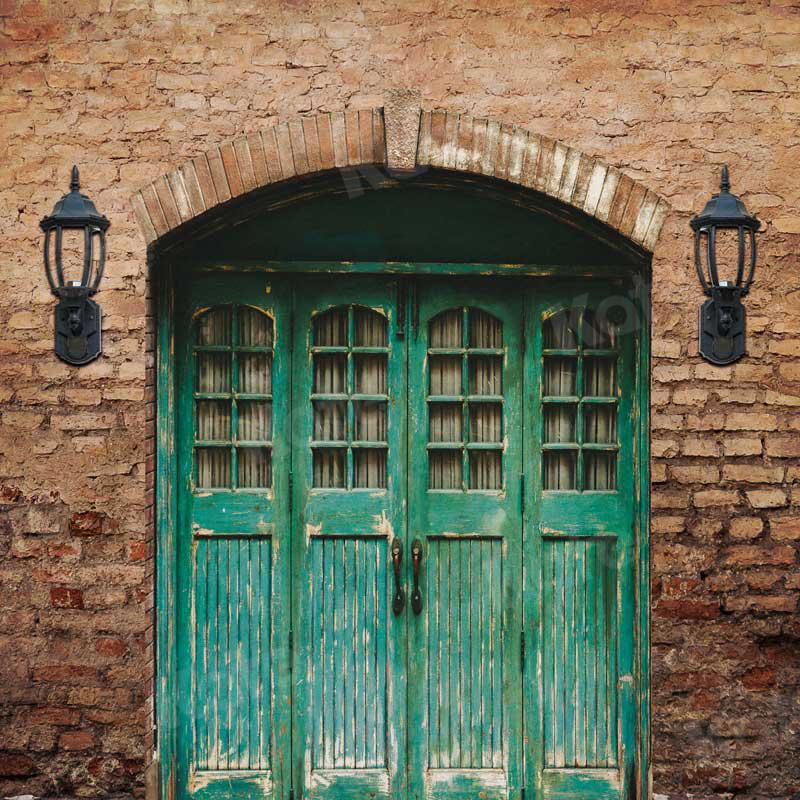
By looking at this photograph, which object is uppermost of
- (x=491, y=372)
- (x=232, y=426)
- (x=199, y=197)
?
(x=199, y=197)

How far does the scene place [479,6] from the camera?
3.49 metres

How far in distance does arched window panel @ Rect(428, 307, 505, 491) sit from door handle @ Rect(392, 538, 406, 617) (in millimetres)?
322

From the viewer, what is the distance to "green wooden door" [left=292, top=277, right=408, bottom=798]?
12.4 feet

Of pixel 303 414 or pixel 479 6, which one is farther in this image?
pixel 303 414

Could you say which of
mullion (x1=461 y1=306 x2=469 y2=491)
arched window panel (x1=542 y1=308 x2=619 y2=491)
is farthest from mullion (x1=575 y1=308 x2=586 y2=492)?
mullion (x1=461 y1=306 x2=469 y2=491)

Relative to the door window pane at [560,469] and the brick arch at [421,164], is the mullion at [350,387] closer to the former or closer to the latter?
the brick arch at [421,164]

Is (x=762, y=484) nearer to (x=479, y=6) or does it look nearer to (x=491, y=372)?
(x=491, y=372)

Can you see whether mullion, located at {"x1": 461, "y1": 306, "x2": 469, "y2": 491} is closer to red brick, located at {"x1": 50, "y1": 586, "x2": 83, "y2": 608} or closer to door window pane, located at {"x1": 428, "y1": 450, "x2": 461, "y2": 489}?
door window pane, located at {"x1": 428, "y1": 450, "x2": 461, "y2": 489}

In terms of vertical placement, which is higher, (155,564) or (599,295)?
(599,295)

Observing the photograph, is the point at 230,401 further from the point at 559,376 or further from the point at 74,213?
the point at 559,376

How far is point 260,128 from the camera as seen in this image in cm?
348

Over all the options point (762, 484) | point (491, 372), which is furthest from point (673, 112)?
point (762, 484)

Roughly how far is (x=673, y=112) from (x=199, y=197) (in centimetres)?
203

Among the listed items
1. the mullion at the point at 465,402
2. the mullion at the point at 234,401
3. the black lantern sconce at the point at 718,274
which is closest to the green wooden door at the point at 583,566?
the mullion at the point at 465,402
